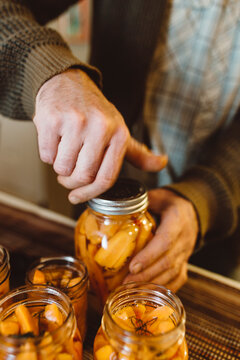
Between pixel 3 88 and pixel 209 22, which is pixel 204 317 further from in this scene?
pixel 209 22

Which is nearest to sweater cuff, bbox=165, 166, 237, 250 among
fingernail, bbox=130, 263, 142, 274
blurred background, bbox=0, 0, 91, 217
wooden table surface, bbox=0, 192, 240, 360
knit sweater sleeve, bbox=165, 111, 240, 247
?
knit sweater sleeve, bbox=165, 111, 240, 247

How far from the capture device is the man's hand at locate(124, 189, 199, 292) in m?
0.59

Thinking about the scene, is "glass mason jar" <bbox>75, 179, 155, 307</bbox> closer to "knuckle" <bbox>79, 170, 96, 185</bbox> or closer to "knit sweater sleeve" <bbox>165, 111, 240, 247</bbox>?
"knuckle" <bbox>79, 170, 96, 185</bbox>

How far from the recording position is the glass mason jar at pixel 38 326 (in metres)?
0.35

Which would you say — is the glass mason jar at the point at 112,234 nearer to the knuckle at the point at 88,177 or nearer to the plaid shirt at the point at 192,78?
the knuckle at the point at 88,177

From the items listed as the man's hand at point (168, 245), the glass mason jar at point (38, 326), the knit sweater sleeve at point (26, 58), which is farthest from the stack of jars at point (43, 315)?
the knit sweater sleeve at point (26, 58)

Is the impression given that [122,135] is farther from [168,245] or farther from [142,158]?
[168,245]

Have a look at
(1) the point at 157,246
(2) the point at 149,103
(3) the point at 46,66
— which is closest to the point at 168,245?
(1) the point at 157,246

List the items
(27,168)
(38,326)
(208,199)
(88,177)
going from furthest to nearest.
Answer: (27,168) < (208,199) < (88,177) < (38,326)

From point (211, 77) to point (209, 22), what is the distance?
16 cm

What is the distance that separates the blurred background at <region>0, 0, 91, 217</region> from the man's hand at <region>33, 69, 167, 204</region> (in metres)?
1.28

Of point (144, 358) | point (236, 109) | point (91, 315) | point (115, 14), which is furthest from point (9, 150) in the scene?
point (144, 358)

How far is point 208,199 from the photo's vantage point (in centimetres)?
81

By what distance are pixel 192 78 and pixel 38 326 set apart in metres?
0.89
